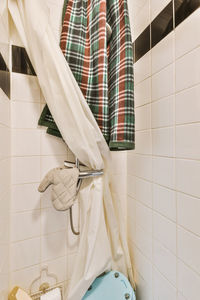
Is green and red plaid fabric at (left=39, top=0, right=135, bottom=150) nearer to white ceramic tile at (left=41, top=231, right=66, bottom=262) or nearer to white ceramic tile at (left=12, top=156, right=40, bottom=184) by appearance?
white ceramic tile at (left=12, top=156, right=40, bottom=184)

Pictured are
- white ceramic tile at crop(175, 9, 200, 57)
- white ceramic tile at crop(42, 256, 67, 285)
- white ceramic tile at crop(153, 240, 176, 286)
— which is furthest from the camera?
white ceramic tile at crop(42, 256, 67, 285)

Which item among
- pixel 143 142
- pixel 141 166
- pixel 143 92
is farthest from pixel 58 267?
pixel 143 92

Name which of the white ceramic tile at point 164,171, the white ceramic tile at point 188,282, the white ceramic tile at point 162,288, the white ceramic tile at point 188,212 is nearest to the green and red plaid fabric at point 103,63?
the white ceramic tile at point 164,171

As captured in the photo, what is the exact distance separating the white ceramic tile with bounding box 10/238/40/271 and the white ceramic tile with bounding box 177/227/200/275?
2.45 feet

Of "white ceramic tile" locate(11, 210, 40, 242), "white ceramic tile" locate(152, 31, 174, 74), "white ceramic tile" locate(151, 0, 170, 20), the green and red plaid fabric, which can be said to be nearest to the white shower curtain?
the green and red plaid fabric

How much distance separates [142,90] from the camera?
2.79ft

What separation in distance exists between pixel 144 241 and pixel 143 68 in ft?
3.21

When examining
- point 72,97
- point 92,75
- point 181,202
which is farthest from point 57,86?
point 181,202

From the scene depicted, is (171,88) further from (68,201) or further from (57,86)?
(68,201)

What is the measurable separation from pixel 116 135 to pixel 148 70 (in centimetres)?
41

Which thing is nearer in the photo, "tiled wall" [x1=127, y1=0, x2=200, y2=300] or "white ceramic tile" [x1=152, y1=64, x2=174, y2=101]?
"tiled wall" [x1=127, y1=0, x2=200, y2=300]

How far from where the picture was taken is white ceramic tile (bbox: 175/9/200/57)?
1.71 ft

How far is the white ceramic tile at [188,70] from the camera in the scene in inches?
20.8

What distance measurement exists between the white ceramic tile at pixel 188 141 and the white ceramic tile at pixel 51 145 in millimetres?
622
